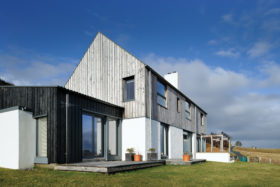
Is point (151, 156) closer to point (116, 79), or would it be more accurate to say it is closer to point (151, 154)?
point (151, 154)

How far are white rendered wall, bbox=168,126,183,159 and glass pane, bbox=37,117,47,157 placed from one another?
10026 mm

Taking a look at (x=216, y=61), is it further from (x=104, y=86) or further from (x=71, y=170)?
(x=71, y=170)

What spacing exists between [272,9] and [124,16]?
6.28 metres

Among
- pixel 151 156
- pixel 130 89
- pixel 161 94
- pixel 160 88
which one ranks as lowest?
pixel 151 156

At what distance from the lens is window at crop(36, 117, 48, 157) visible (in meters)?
10.1

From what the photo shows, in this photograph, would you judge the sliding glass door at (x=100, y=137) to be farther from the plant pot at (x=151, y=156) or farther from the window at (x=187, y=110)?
the window at (x=187, y=110)

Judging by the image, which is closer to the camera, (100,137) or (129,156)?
(100,137)

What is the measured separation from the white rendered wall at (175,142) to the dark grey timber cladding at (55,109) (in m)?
8.49

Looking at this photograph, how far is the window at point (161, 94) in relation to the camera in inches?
653

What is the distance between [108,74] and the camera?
1631cm

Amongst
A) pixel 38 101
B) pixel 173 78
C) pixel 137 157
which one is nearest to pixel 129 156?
pixel 137 157

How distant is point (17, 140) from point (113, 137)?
5743 mm

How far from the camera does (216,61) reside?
1387 cm

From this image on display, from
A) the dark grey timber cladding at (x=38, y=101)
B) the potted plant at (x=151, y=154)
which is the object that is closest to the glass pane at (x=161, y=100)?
the potted plant at (x=151, y=154)
